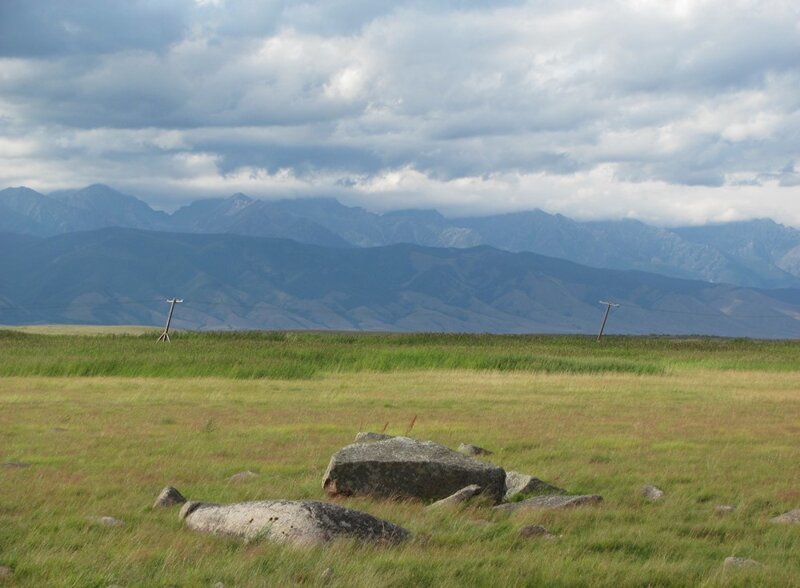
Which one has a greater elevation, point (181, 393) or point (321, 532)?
point (321, 532)

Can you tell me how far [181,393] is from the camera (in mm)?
40719

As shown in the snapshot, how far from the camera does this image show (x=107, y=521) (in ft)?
47.7

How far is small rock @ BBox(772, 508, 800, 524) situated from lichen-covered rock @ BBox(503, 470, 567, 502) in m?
3.67

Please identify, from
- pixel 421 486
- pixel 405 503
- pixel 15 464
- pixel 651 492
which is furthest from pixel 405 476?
pixel 15 464

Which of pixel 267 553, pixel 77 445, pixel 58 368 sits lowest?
pixel 58 368

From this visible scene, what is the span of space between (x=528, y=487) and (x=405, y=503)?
2538 mm

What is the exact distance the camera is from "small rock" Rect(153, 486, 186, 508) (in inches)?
627

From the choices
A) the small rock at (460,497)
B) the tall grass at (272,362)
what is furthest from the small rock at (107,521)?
the tall grass at (272,362)

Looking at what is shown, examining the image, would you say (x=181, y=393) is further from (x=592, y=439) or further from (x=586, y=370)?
(x=586, y=370)

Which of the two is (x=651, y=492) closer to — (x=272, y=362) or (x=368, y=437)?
(x=368, y=437)

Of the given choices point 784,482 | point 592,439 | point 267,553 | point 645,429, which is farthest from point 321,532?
point 645,429

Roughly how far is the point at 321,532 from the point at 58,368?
43.9m

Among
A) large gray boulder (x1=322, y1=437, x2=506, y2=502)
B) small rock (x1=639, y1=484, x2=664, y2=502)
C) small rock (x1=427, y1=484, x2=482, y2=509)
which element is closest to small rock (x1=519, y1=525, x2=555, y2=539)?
small rock (x1=427, y1=484, x2=482, y2=509)

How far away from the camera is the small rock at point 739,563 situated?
42.3 feet
